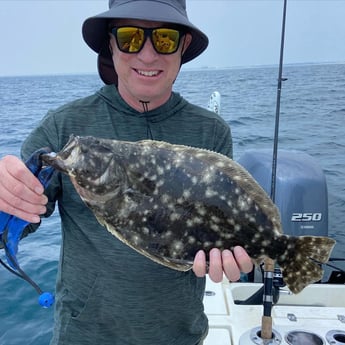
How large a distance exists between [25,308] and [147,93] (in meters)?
5.38

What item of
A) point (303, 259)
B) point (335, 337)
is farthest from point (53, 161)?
point (335, 337)

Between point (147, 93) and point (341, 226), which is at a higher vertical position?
point (147, 93)

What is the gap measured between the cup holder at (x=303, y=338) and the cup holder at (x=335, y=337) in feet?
0.24

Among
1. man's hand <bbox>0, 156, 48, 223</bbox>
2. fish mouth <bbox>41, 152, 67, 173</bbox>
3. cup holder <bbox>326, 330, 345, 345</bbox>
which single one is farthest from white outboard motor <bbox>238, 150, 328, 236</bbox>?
man's hand <bbox>0, 156, 48, 223</bbox>

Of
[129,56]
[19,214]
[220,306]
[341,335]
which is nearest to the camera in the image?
[19,214]

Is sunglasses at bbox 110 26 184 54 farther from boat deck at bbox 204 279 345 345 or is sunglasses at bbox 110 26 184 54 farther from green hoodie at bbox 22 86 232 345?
boat deck at bbox 204 279 345 345

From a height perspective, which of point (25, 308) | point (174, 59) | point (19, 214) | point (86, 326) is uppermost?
point (174, 59)

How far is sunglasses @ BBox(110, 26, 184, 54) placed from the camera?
2211mm

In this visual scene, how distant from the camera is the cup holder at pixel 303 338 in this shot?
3.24m

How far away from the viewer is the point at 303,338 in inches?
130

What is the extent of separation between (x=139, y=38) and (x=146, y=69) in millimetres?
157

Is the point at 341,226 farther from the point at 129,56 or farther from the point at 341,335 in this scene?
the point at 129,56

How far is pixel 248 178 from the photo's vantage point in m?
2.01

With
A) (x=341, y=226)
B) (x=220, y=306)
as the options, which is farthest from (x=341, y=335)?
(x=341, y=226)
